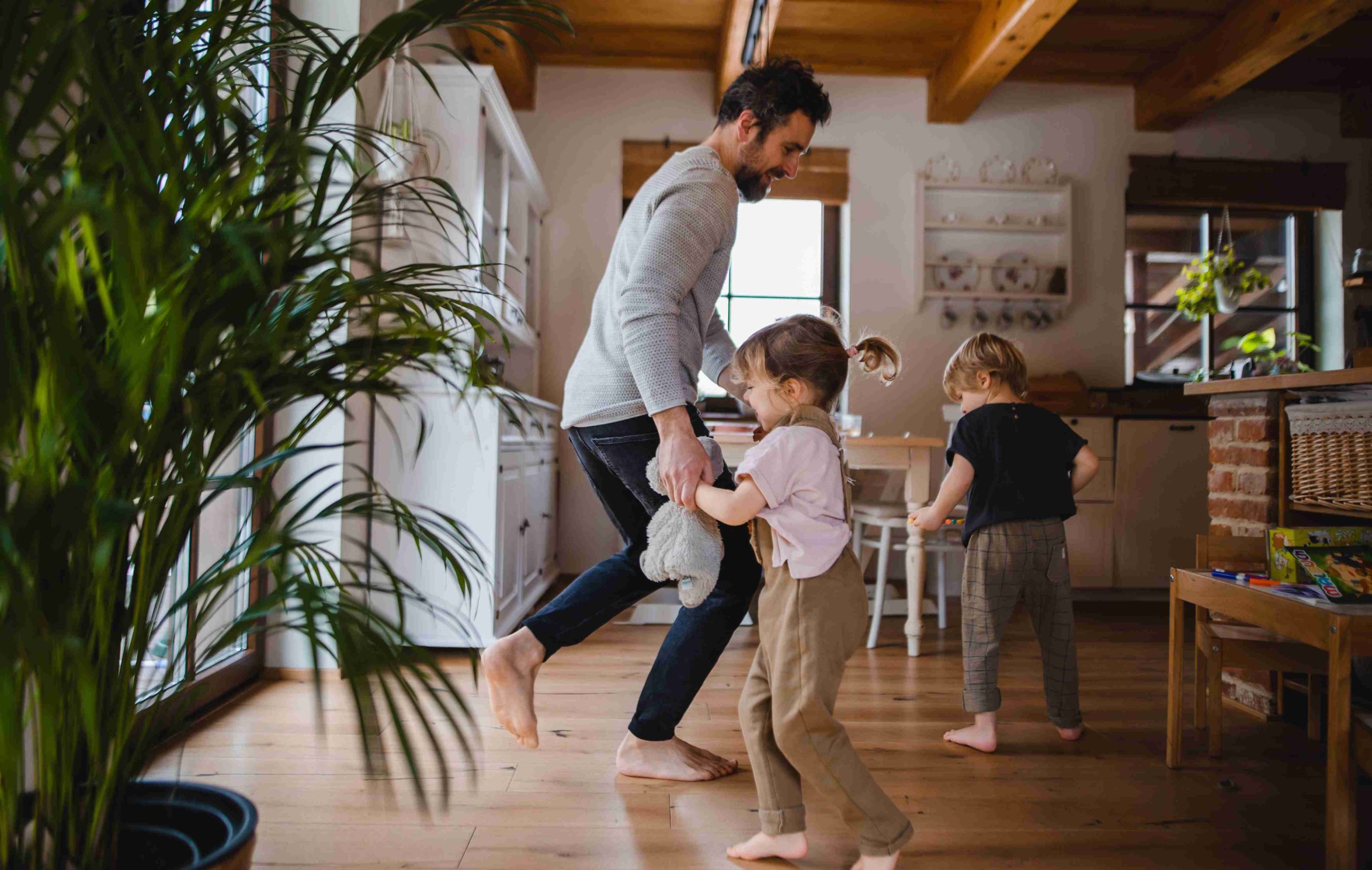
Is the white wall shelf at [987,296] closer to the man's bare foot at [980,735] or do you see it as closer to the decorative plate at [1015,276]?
the decorative plate at [1015,276]

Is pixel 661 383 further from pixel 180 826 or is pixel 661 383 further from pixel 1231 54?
pixel 1231 54

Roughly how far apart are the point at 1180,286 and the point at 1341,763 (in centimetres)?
412

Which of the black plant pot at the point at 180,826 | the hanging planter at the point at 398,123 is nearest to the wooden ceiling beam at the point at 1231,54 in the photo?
the hanging planter at the point at 398,123

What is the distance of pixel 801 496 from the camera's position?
4.32ft

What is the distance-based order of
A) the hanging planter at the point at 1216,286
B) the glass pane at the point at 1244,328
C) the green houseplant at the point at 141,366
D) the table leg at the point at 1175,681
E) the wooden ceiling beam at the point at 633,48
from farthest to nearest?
the glass pane at the point at 1244,328
the wooden ceiling beam at the point at 633,48
the hanging planter at the point at 1216,286
the table leg at the point at 1175,681
the green houseplant at the point at 141,366

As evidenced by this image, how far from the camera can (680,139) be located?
15.1 ft

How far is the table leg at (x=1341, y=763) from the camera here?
123 cm

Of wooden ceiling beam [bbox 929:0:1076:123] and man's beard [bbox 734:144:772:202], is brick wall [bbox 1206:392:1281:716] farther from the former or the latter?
wooden ceiling beam [bbox 929:0:1076:123]

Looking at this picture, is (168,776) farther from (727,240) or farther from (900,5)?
(900,5)

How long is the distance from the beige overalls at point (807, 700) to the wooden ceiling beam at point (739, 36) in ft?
8.94

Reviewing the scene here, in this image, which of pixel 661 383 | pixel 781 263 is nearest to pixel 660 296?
pixel 661 383

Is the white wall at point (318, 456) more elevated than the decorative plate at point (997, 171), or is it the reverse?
the decorative plate at point (997, 171)

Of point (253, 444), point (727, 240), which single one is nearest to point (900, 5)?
point (727, 240)

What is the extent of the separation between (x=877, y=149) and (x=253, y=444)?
11.6 feet
